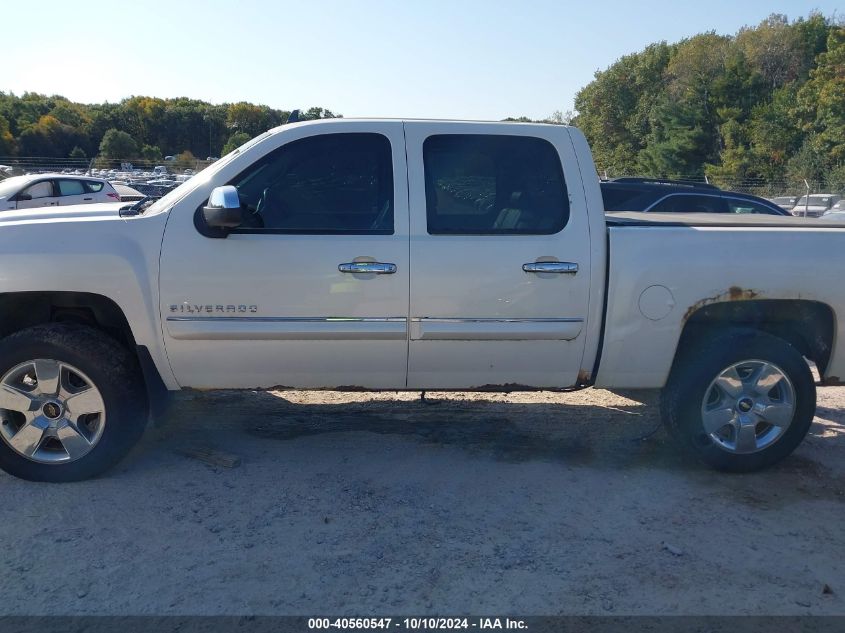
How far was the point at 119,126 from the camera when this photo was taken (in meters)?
55.4

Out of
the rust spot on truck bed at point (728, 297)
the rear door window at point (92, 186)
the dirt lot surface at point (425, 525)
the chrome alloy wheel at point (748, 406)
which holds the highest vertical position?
the rear door window at point (92, 186)

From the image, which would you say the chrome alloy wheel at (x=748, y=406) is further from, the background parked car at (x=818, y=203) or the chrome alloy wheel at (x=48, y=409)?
the background parked car at (x=818, y=203)

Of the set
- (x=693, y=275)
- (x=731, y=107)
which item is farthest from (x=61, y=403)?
Answer: (x=731, y=107)

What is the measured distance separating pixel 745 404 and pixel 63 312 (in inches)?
162

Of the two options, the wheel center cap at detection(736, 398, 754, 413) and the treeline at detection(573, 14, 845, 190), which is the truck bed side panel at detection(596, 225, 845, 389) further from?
the treeline at detection(573, 14, 845, 190)

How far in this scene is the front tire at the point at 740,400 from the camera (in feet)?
14.9

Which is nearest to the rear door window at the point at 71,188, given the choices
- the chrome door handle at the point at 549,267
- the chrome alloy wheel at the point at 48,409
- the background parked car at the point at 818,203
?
the chrome alloy wheel at the point at 48,409

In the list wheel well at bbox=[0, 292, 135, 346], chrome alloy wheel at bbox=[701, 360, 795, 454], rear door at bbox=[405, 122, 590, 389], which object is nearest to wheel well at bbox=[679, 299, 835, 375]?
chrome alloy wheel at bbox=[701, 360, 795, 454]

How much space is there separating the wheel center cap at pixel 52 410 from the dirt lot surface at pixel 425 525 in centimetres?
39

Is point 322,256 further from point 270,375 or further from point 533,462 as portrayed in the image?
point 533,462

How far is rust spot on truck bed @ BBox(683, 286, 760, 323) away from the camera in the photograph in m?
4.46

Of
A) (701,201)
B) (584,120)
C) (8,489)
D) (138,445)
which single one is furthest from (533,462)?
(584,120)

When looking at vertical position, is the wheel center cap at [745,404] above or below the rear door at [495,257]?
below

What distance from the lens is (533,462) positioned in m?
4.81
